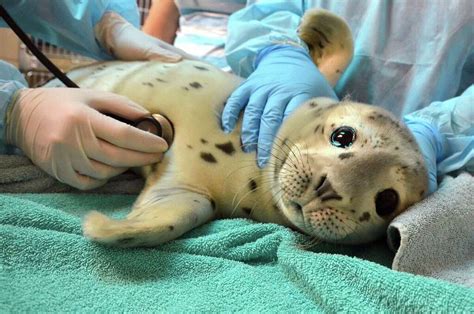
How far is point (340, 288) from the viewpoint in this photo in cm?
81

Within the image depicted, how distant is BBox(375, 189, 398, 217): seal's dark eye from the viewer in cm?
98

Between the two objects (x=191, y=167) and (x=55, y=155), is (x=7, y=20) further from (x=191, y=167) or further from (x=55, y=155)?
(x=191, y=167)

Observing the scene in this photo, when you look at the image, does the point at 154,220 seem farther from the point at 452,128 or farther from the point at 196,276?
the point at 452,128

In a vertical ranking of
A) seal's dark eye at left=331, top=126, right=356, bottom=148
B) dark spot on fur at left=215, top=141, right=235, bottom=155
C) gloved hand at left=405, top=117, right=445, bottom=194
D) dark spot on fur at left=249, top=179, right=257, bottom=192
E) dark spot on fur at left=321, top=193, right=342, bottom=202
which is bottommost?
dark spot on fur at left=249, top=179, right=257, bottom=192

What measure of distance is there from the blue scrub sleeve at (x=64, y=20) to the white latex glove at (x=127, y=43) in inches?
1.5

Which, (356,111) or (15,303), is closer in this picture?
(15,303)

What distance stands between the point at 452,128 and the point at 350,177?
61cm

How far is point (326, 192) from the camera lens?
944mm

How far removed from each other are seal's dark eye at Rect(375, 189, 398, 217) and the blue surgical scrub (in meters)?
1.00

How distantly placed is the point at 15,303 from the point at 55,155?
45 centimetres

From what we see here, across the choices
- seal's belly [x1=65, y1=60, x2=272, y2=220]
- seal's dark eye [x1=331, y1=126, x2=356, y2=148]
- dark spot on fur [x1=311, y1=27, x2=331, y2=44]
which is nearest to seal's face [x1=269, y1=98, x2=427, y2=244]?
seal's dark eye [x1=331, y1=126, x2=356, y2=148]

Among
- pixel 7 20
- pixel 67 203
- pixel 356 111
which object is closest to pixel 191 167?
pixel 67 203

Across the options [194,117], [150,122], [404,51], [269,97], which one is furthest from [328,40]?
[150,122]

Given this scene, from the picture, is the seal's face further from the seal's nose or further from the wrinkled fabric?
the wrinkled fabric
